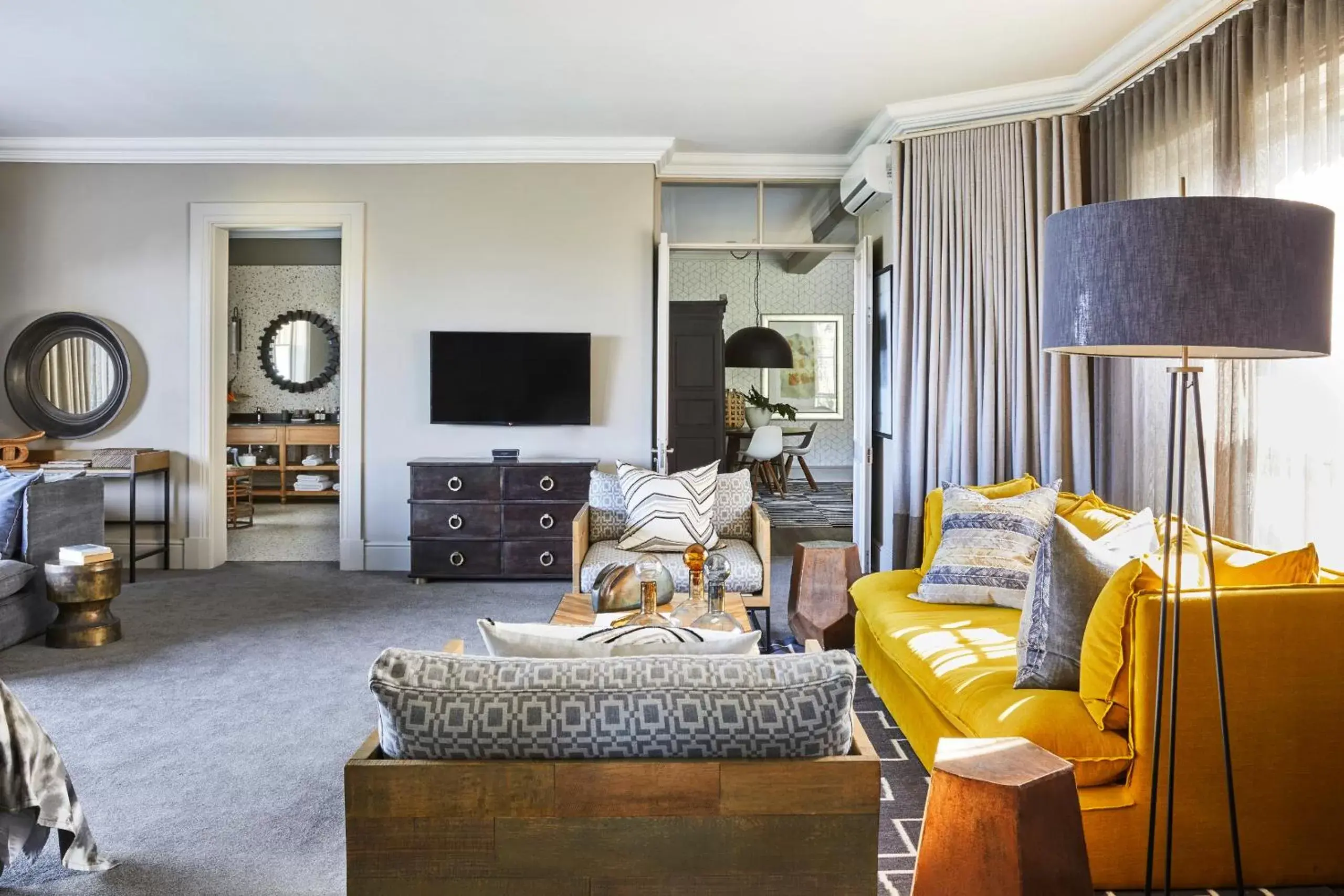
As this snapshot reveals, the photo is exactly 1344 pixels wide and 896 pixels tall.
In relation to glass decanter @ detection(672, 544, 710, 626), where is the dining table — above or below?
above

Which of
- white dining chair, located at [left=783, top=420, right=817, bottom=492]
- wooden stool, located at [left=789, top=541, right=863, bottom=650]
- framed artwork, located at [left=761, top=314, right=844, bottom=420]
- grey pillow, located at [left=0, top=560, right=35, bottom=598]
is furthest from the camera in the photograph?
framed artwork, located at [left=761, top=314, right=844, bottom=420]

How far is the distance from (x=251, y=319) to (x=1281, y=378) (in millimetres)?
8759

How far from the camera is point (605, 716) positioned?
4.30 ft

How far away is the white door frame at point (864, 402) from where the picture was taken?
5.61 m

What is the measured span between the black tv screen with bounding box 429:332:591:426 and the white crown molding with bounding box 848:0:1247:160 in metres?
2.12

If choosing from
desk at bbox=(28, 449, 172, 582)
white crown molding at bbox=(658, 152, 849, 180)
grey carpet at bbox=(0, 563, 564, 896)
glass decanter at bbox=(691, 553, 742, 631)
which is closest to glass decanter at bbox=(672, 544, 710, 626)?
glass decanter at bbox=(691, 553, 742, 631)

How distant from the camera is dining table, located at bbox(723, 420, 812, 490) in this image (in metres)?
9.73

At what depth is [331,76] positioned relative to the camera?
15.0 ft

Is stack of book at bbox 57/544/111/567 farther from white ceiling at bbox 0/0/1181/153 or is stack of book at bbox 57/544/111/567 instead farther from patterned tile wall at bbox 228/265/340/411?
patterned tile wall at bbox 228/265/340/411

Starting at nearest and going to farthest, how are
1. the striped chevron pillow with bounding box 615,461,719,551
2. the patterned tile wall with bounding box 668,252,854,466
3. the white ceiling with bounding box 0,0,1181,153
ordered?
the white ceiling with bounding box 0,0,1181,153 < the striped chevron pillow with bounding box 615,461,719,551 < the patterned tile wall with bounding box 668,252,854,466

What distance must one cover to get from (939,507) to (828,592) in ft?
2.20

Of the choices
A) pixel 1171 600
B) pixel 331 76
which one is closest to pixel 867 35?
pixel 331 76

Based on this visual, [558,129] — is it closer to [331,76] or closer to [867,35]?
[331,76]

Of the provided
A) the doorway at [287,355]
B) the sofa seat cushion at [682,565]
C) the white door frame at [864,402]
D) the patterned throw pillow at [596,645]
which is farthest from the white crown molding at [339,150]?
the patterned throw pillow at [596,645]
